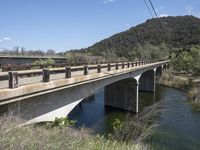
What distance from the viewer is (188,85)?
189 feet

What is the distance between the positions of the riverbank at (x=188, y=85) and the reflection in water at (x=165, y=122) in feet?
5.05

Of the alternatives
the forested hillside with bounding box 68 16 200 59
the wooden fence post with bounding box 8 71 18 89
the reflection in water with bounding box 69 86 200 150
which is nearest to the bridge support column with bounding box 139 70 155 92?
the reflection in water with bounding box 69 86 200 150

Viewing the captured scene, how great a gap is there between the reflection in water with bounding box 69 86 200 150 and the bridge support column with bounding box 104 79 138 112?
114cm

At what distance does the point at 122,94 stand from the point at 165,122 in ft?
40.0

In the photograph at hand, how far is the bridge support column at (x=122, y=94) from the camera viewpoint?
38.4 meters

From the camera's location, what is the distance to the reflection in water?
831 inches

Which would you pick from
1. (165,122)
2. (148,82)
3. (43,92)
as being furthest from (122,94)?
(43,92)

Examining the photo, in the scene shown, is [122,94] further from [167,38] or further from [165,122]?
[167,38]

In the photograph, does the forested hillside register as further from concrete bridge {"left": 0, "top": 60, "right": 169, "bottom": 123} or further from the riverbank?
concrete bridge {"left": 0, "top": 60, "right": 169, "bottom": 123}

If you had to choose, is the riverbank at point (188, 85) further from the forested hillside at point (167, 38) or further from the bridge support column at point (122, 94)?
the forested hillside at point (167, 38)

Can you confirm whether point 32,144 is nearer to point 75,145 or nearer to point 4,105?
point 75,145

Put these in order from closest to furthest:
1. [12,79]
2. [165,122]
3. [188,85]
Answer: [12,79]
[165,122]
[188,85]

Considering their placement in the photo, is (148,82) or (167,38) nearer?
(148,82)

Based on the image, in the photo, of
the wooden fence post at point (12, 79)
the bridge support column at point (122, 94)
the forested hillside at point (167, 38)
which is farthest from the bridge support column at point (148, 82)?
the forested hillside at point (167, 38)
